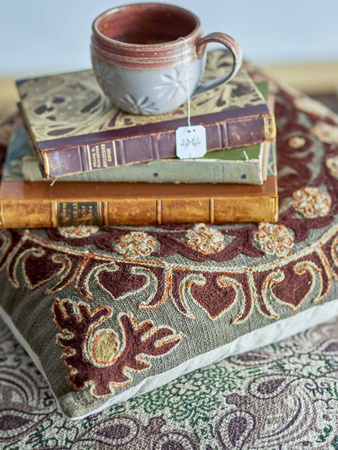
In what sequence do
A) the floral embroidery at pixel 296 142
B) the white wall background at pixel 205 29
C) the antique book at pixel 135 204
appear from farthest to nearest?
the white wall background at pixel 205 29 → the floral embroidery at pixel 296 142 → the antique book at pixel 135 204

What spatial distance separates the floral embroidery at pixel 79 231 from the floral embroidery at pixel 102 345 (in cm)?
9

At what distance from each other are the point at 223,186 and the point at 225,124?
2.6 inches

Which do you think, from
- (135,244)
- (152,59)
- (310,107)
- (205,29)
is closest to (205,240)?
(135,244)

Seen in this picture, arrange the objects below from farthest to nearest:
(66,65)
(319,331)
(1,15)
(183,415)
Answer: (66,65)
(1,15)
(319,331)
(183,415)

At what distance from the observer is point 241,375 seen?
0.52m

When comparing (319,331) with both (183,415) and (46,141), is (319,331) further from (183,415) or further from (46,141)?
(46,141)

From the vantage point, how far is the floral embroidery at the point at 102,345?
1.47ft

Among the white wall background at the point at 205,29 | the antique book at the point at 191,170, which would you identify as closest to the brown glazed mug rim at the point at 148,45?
the antique book at the point at 191,170

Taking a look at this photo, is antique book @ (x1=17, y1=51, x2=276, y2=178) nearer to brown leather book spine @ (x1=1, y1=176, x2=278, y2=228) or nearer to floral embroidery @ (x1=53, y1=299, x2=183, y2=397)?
brown leather book spine @ (x1=1, y1=176, x2=278, y2=228)

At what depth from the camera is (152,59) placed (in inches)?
20.2

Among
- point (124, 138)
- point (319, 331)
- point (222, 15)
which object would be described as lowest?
point (319, 331)

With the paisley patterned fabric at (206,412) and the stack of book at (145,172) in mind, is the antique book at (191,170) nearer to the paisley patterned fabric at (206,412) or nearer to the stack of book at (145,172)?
the stack of book at (145,172)

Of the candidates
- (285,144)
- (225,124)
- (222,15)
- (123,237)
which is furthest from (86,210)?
(222,15)

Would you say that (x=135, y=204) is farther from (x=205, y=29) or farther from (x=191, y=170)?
(x=205, y=29)
